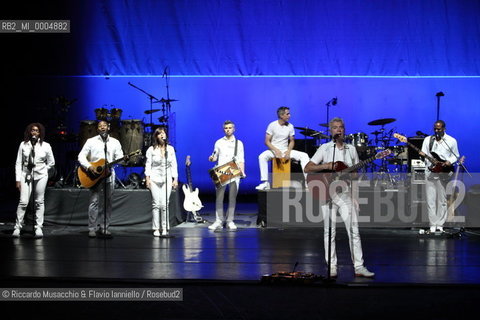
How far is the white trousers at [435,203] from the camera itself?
11.0m

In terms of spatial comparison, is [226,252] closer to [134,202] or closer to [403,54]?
[134,202]

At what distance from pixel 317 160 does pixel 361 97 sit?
8.71m

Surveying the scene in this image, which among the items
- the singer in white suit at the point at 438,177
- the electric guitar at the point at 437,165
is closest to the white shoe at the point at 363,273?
the electric guitar at the point at 437,165

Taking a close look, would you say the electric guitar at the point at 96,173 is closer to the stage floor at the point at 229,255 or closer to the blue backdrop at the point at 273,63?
the stage floor at the point at 229,255

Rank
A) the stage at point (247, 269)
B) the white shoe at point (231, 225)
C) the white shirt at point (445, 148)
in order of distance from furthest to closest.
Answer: the white shoe at point (231, 225) < the white shirt at point (445, 148) < the stage at point (247, 269)

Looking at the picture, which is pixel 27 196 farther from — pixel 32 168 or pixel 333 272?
pixel 333 272

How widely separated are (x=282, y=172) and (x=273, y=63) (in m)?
4.34

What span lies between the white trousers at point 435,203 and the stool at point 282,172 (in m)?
2.90

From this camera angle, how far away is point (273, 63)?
15.4 meters

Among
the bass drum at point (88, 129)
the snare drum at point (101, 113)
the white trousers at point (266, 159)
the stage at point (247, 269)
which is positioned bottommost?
the stage at point (247, 269)

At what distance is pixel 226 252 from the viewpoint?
9000mm

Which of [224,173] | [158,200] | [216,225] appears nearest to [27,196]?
[158,200]

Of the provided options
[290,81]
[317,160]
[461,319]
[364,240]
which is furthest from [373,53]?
[461,319]

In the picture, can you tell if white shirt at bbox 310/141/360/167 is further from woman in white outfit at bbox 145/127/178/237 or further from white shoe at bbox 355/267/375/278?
woman in white outfit at bbox 145/127/178/237
